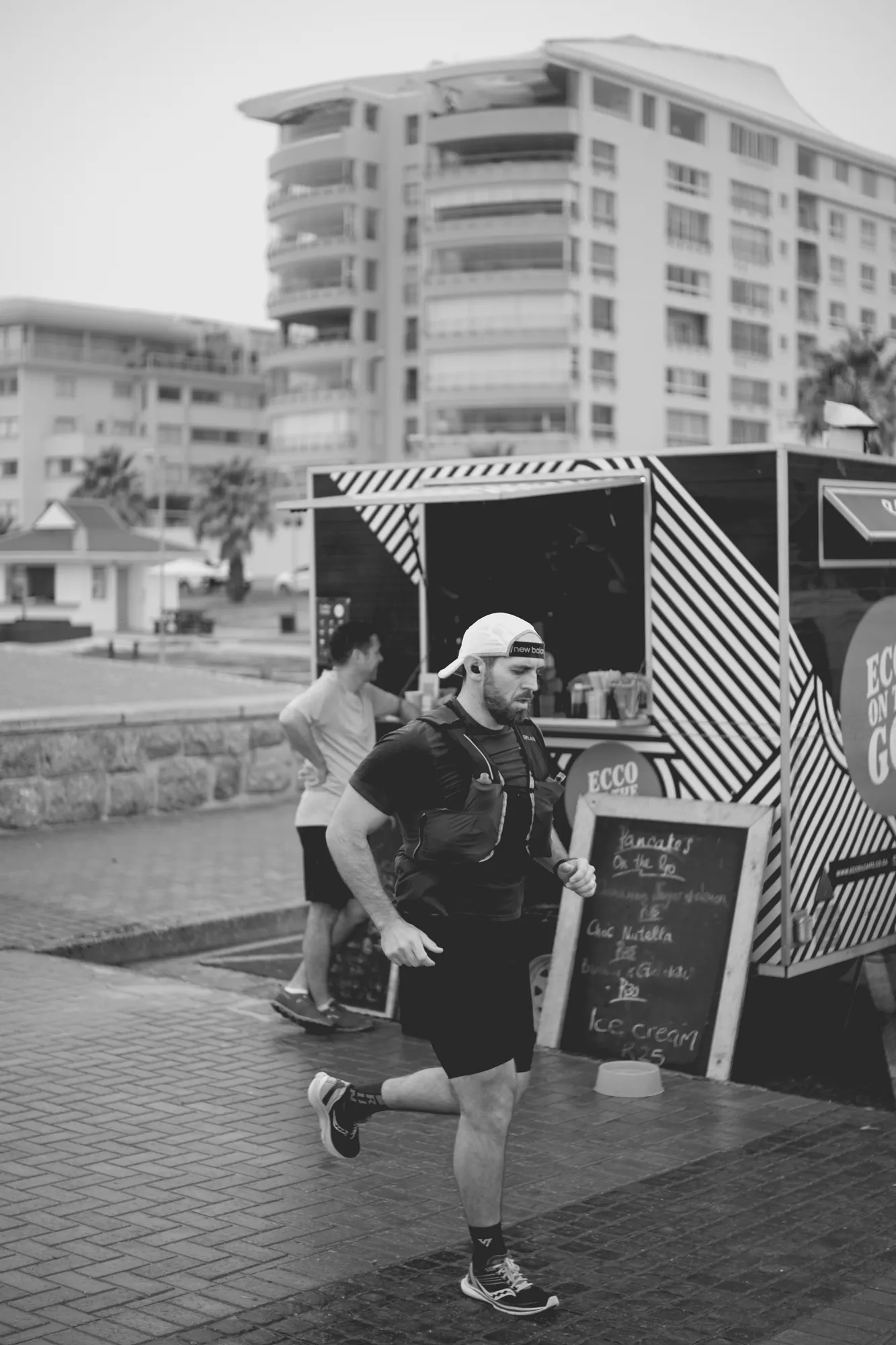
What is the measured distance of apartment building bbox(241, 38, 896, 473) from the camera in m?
85.9

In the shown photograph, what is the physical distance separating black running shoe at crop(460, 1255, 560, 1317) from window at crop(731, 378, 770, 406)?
89953mm

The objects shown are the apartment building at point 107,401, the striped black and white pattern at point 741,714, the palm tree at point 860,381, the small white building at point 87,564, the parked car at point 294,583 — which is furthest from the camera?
the apartment building at point 107,401

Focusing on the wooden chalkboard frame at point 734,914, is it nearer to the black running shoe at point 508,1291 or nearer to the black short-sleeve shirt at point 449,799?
the black short-sleeve shirt at point 449,799

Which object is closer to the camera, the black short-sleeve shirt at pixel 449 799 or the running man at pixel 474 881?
the running man at pixel 474 881

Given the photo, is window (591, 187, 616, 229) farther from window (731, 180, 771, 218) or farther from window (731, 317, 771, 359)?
window (731, 317, 771, 359)

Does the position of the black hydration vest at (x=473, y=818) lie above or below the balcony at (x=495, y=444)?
below

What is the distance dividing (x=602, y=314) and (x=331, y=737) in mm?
81168

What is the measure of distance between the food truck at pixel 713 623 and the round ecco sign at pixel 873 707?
13mm

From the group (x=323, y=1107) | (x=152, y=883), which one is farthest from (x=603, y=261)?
(x=323, y=1107)

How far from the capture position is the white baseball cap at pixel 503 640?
199 inches

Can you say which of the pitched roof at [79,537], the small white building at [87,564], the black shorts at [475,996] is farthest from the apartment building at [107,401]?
the black shorts at [475,996]

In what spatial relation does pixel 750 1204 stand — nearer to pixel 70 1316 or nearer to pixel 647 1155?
pixel 647 1155

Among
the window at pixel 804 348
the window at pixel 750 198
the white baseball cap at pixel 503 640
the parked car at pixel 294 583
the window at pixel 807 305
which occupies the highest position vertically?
the window at pixel 750 198

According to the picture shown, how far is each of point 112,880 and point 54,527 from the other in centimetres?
6086
